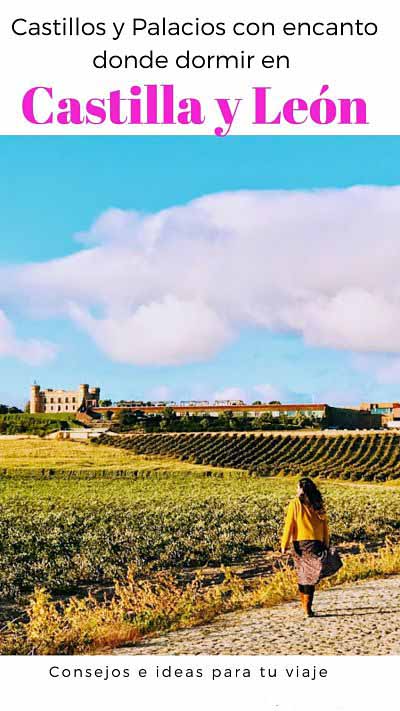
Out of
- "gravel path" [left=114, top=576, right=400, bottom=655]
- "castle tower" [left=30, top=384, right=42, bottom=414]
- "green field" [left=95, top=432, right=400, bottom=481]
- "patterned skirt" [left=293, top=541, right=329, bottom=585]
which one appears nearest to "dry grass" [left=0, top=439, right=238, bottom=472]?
"green field" [left=95, top=432, right=400, bottom=481]

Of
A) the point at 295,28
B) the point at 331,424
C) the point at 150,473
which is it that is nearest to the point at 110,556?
the point at 295,28

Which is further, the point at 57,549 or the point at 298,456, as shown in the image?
the point at 298,456

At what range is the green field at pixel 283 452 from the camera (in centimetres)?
3250

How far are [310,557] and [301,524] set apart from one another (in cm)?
33

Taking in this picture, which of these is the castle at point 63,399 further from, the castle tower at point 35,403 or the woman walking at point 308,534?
the woman walking at point 308,534

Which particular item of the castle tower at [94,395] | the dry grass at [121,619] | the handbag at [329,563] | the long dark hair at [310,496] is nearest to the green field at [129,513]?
the castle tower at [94,395]

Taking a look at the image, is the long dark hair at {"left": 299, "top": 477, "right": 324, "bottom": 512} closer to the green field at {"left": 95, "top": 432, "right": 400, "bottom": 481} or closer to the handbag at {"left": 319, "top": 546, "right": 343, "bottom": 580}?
the handbag at {"left": 319, "top": 546, "right": 343, "bottom": 580}

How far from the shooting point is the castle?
2760cm

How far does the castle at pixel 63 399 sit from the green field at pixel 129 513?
149 cm

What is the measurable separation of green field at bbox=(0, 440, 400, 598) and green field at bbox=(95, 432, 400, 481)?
30.3 inches
